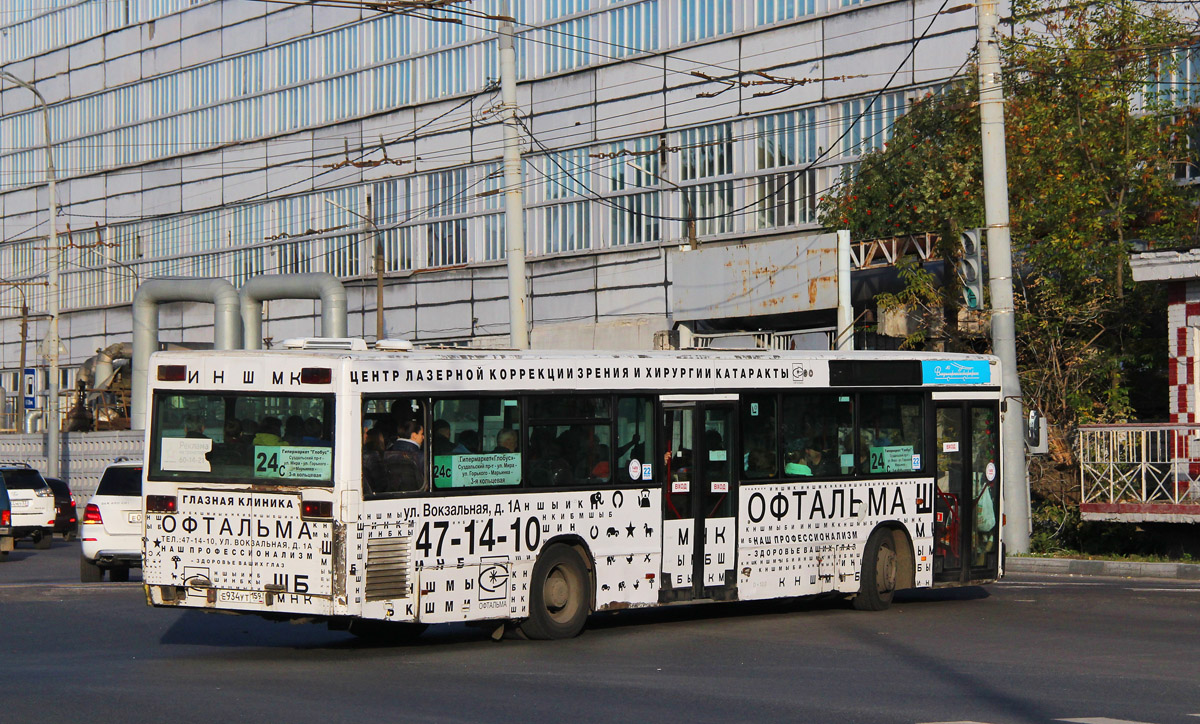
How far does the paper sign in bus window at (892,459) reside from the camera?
56.2 ft

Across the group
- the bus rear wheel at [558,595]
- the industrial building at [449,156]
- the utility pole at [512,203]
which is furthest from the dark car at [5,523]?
the bus rear wheel at [558,595]

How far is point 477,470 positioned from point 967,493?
6.38 meters

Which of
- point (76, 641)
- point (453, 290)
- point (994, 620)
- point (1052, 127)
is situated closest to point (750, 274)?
point (1052, 127)

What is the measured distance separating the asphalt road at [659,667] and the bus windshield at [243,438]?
4.81ft

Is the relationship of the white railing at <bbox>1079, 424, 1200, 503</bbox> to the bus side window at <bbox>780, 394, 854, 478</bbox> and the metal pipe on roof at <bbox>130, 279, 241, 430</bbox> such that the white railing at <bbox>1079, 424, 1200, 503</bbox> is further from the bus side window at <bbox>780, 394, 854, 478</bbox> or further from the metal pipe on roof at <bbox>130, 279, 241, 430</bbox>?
the metal pipe on roof at <bbox>130, 279, 241, 430</bbox>

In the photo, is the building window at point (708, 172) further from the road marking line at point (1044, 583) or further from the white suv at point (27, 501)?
the road marking line at point (1044, 583)

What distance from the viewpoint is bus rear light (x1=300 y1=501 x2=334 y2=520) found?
13.1m

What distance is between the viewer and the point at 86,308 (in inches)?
2569

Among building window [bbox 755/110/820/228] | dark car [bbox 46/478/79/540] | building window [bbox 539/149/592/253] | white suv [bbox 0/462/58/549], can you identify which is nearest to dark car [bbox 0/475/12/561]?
white suv [bbox 0/462/58/549]

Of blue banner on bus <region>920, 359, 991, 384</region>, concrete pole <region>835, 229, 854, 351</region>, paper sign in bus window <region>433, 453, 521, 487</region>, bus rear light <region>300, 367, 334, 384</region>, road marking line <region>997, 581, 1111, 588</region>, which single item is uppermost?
concrete pole <region>835, 229, 854, 351</region>

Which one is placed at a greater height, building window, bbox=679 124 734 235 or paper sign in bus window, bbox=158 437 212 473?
building window, bbox=679 124 734 235

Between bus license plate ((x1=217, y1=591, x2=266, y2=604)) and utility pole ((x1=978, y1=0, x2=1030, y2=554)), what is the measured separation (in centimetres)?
1353

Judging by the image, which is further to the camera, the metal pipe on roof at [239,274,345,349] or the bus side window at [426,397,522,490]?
the metal pipe on roof at [239,274,345,349]

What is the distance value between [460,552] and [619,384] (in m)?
2.30
